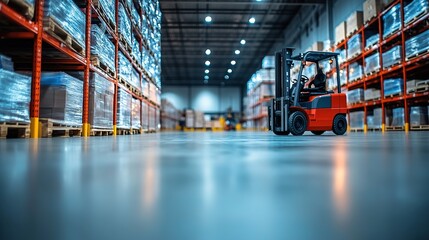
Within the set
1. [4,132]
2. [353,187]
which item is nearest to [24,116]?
[4,132]

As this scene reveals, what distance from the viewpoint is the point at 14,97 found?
321 cm

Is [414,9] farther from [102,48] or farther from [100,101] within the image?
[100,101]

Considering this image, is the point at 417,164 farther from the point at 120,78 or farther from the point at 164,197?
the point at 120,78

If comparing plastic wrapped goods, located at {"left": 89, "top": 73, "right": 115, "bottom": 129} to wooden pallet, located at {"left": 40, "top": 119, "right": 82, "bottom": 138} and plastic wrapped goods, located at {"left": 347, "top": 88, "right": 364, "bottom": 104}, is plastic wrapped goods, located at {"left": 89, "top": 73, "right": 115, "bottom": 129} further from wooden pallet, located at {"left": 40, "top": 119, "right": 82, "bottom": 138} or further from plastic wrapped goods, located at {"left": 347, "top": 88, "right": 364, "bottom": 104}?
plastic wrapped goods, located at {"left": 347, "top": 88, "right": 364, "bottom": 104}

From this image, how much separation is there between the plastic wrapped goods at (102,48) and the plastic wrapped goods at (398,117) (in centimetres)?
691

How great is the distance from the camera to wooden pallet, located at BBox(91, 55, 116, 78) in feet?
16.0

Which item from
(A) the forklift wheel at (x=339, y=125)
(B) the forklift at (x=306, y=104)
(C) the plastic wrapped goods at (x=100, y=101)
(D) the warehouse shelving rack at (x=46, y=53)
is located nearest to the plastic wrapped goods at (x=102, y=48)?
(D) the warehouse shelving rack at (x=46, y=53)

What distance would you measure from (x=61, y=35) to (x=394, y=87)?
24.6 ft

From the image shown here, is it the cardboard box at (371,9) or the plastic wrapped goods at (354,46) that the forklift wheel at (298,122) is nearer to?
the cardboard box at (371,9)

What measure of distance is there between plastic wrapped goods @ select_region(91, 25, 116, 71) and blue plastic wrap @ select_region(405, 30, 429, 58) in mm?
6493

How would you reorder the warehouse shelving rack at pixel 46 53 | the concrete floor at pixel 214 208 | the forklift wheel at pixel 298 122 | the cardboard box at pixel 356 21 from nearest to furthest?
the concrete floor at pixel 214 208
the warehouse shelving rack at pixel 46 53
the forklift wheel at pixel 298 122
the cardboard box at pixel 356 21

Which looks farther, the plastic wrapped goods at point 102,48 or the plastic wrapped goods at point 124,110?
the plastic wrapped goods at point 124,110

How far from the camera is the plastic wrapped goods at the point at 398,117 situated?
724 cm

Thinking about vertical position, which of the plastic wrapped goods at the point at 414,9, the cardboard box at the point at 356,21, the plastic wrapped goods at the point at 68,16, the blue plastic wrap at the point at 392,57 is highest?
the cardboard box at the point at 356,21
